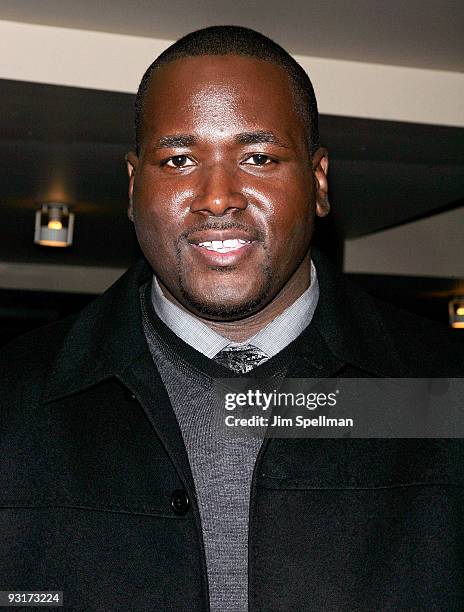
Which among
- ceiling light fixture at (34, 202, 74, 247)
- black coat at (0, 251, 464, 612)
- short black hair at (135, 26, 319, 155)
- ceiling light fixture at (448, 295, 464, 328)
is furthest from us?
ceiling light fixture at (448, 295, 464, 328)

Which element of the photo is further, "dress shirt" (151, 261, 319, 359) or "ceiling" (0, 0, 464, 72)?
"ceiling" (0, 0, 464, 72)

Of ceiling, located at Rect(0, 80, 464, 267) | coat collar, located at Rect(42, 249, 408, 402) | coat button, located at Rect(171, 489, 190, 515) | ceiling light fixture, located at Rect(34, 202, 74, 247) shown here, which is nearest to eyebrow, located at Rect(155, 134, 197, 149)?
Answer: coat collar, located at Rect(42, 249, 408, 402)

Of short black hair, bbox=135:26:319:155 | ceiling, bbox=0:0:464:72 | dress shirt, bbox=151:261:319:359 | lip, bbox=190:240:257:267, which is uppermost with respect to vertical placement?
ceiling, bbox=0:0:464:72

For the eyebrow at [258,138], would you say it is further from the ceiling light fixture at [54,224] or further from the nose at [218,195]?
the ceiling light fixture at [54,224]

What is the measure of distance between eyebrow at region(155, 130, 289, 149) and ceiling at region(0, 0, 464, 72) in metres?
1.68

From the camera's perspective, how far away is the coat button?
972 mm

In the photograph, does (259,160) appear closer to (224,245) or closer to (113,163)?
(224,245)

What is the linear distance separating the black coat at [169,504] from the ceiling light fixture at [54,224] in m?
3.94

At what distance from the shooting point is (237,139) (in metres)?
1.02

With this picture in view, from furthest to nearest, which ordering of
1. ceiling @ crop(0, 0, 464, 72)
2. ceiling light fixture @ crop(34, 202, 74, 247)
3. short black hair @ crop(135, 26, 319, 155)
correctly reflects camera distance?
ceiling light fixture @ crop(34, 202, 74, 247)
ceiling @ crop(0, 0, 464, 72)
short black hair @ crop(135, 26, 319, 155)

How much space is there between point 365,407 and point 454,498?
157 mm

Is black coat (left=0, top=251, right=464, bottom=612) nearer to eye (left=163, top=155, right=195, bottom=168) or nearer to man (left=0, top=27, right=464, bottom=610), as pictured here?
man (left=0, top=27, right=464, bottom=610)

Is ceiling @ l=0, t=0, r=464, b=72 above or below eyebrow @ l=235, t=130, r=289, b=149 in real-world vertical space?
above

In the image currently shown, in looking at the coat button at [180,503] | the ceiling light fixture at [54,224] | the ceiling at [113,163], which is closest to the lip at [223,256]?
the coat button at [180,503]
